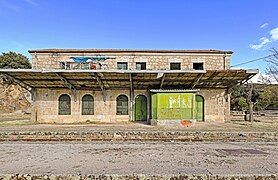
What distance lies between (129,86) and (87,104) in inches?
164

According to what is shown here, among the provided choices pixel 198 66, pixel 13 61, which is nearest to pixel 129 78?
pixel 198 66

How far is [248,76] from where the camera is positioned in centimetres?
1694

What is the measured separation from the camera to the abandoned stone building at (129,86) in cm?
1681

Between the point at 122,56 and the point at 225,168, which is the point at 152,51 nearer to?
the point at 122,56

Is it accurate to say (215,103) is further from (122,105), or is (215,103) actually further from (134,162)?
(134,162)

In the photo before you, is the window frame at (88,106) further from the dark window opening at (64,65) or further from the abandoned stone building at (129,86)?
the dark window opening at (64,65)

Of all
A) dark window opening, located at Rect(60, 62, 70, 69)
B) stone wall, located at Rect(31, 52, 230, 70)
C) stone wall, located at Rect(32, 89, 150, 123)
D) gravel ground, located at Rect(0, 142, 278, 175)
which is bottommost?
gravel ground, located at Rect(0, 142, 278, 175)

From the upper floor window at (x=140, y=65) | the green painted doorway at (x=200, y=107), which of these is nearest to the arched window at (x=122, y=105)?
the upper floor window at (x=140, y=65)

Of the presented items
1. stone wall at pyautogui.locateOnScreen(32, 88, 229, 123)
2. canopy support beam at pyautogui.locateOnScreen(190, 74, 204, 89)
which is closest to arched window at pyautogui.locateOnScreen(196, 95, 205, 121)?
stone wall at pyautogui.locateOnScreen(32, 88, 229, 123)

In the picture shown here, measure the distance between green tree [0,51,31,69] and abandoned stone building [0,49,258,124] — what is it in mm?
24339

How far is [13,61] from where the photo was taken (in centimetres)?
4194

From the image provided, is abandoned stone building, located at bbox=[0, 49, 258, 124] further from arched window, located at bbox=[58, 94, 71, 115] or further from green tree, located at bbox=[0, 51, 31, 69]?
green tree, located at bbox=[0, 51, 31, 69]

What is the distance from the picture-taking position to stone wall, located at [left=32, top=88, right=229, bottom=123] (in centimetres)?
1988

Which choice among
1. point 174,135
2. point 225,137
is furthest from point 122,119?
point 225,137
